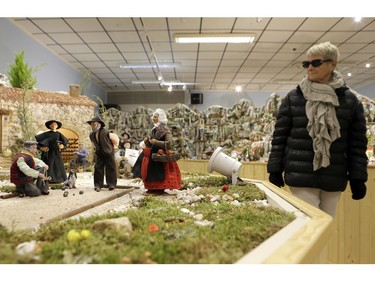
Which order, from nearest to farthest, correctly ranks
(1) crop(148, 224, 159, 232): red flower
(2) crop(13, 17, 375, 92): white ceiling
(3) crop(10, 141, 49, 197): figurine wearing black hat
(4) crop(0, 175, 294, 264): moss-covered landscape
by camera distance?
(4) crop(0, 175, 294, 264): moss-covered landscape → (1) crop(148, 224, 159, 232): red flower → (3) crop(10, 141, 49, 197): figurine wearing black hat → (2) crop(13, 17, 375, 92): white ceiling

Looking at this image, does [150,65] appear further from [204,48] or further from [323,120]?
[323,120]

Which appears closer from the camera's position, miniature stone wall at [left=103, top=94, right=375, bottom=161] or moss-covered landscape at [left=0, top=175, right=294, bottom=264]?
moss-covered landscape at [left=0, top=175, right=294, bottom=264]

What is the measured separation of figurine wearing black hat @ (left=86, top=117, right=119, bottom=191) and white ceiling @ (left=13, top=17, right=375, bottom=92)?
147cm

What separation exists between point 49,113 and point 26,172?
207 inches

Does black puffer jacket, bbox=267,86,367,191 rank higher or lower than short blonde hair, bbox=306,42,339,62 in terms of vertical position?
lower

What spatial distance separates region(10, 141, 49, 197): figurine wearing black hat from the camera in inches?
125

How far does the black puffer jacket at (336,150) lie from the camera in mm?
2127

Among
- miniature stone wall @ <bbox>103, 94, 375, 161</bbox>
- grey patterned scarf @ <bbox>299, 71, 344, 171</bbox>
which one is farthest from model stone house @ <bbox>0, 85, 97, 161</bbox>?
grey patterned scarf @ <bbox>299, 71, 344, 171</bbox>

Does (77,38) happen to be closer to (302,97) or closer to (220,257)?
(302,97)

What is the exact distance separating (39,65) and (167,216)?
6.20 m

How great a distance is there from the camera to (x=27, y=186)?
129 inches

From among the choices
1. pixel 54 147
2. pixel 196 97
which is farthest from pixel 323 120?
pixel 196 97

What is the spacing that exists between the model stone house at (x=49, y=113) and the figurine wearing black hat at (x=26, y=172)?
3.77 metres

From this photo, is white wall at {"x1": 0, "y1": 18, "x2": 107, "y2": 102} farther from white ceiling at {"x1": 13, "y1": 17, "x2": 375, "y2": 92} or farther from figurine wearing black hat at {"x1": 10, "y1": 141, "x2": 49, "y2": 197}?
figurine wearing black hat at {"x1": 10, "y1": 141, "x2": 49, "y2": 197}
